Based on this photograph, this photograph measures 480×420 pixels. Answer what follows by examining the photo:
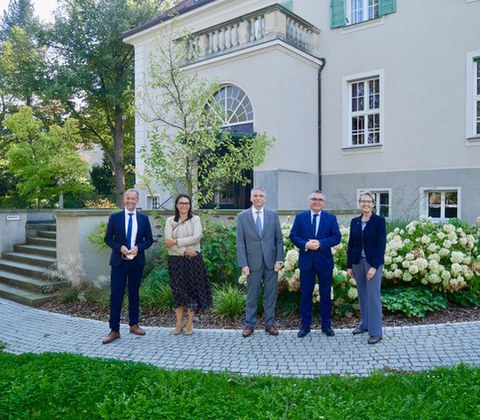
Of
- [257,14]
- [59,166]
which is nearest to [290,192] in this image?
[257,14]

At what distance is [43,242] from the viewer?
10984 millimetres

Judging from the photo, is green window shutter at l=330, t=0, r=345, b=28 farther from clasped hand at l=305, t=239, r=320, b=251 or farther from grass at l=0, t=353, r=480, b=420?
grass at l=0, t=353, r=480, b=420

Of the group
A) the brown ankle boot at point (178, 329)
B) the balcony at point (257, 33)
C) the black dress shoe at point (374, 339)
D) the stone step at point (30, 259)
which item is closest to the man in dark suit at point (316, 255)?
the black dress shoe at point (374, 339)

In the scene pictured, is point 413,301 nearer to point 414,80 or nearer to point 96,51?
point 414,80

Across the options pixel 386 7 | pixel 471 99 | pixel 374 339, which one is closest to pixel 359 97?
pixel 386 7

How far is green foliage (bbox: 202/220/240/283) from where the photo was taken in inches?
296

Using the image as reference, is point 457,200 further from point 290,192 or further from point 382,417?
point 382,417

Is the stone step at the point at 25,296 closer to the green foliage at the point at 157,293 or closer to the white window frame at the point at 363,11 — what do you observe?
the green foliage at the point at 157,293

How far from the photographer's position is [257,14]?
1291 centimetres

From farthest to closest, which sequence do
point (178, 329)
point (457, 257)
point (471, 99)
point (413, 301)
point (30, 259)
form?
point (471, 99) < point (30, 259) < point (457, 257) < point (413, 301) < point (178, 329)

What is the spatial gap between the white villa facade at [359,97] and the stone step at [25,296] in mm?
6339

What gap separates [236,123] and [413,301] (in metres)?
8.90

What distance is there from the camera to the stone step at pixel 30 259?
9523mm

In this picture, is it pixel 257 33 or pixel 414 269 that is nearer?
pixel 414 269
